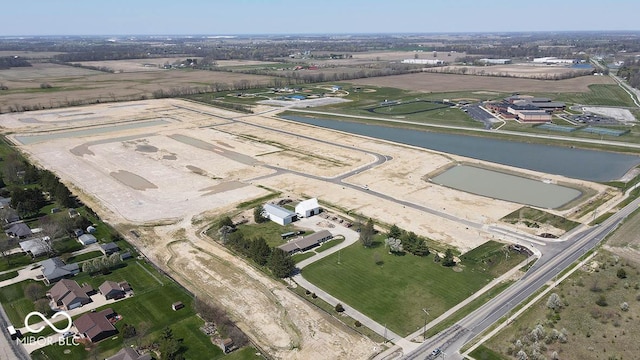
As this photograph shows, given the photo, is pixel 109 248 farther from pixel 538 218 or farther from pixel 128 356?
pixel 538 218

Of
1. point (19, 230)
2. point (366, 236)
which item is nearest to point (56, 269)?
point (19, 230)

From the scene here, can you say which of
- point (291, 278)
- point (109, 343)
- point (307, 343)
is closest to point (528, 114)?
point (291, 278)

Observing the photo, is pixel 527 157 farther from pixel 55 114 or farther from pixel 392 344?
pixel 55 114

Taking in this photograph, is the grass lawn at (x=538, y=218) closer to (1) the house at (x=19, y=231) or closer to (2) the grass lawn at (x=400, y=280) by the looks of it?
(2) the grass lawn at (x=400, y=280)

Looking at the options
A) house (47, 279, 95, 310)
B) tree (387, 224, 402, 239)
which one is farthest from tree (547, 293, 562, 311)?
house (47, 279, 95, 310)

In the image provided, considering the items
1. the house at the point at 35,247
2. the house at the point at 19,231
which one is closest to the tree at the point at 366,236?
the house at the point at 35,247

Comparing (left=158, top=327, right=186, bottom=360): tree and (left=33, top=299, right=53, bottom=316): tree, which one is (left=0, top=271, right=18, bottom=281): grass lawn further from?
(left=158, top=327, right=186, bottom=360): tree
